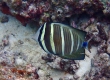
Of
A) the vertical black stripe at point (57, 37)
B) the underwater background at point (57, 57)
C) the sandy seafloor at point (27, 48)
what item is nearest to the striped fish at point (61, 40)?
the vertical black stripe at point (57, 37)

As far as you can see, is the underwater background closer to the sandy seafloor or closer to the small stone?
the sandy seafloor

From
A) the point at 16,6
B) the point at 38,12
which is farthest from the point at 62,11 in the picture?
the point at 16,6

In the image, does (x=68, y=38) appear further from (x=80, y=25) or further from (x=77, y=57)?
(x=80, y=25)

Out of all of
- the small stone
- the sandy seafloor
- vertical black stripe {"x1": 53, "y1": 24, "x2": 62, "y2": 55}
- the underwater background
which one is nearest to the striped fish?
vertical black stripe {"x1": 53, "y1": 24, "x2": 62, "y2": 55}

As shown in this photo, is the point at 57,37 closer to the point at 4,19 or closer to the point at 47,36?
the point at 47,36

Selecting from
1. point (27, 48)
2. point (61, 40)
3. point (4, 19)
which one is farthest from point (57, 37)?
point (4, 19)

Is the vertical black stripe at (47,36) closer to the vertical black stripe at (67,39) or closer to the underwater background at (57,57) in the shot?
the vertical black stripe at (67,39)
